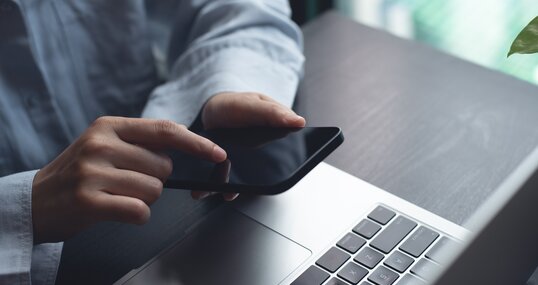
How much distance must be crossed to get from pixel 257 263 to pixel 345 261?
0.25 feet

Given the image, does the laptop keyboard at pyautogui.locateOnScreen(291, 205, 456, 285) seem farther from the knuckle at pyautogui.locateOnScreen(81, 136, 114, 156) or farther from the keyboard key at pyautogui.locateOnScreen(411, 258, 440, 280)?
the knuckle at pyautogui.locateOnScreen(81, 136, 114, 156)

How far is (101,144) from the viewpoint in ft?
1.99

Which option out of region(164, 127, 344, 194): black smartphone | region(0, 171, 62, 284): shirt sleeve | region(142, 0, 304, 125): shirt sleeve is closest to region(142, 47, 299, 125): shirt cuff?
region(142, 0, 304, 125): shirt sleeve

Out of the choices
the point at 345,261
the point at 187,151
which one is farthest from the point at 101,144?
the point at 345,261

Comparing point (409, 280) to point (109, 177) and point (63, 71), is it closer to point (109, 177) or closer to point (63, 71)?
point (109, 177)

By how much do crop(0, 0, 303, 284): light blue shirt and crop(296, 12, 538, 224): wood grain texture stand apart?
63 millimetres

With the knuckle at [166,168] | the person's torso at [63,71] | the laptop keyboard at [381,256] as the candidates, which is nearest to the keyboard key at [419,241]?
the laptop keyboard at [381,256]

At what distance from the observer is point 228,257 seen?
0.59 m

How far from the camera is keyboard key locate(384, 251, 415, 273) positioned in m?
0.55

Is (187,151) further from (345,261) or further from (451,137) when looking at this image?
(451,137)

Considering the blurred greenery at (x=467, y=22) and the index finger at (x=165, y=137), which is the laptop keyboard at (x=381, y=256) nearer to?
the index finger at (x=165, y=137)

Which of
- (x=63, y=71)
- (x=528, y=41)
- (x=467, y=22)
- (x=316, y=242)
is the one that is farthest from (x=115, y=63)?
(x=467, y=22)

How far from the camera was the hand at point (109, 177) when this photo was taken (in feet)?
1.92

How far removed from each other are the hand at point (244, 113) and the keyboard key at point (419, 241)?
5.8 inches
